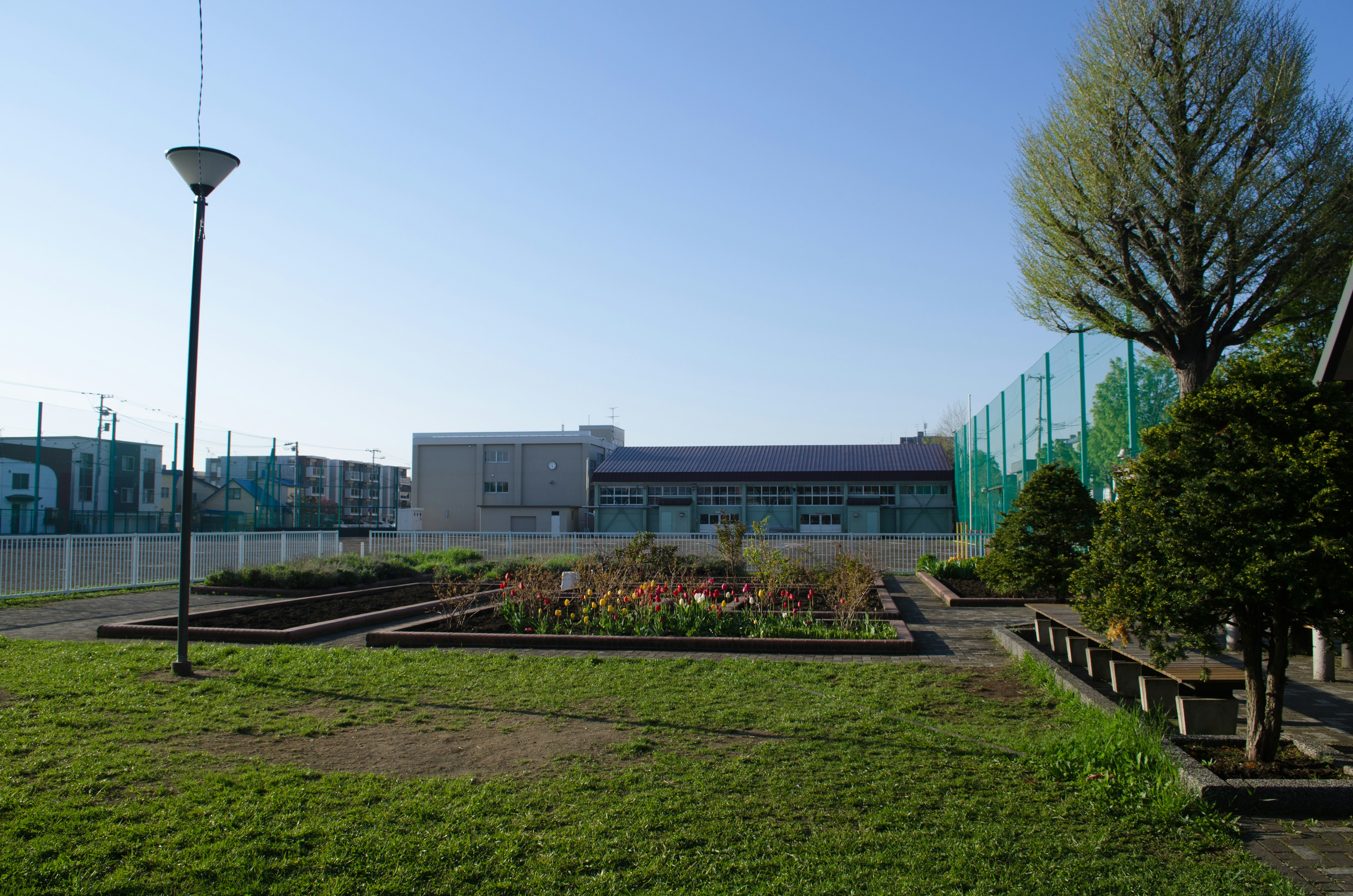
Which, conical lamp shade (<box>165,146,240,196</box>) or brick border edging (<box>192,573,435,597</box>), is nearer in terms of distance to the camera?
conical lamp shade (<box>165,146,240,196</box>)

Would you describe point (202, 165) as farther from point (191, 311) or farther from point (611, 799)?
point (611, 799)

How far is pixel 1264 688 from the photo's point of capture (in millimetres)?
4844

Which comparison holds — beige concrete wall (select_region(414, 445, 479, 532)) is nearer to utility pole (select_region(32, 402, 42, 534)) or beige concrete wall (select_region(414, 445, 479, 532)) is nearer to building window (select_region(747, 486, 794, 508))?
building window (select_region(747, 486, 794, 508))

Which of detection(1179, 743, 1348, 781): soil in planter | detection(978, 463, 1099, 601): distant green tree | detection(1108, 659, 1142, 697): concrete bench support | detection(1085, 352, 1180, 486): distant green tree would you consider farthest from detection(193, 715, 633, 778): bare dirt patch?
detection(1085, 352, 1180, 486): distant green tree

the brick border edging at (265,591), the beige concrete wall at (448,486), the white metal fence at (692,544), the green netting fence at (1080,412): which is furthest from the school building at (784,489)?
the brick border edging at (265,591)


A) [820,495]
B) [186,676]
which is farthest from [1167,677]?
[820,495]

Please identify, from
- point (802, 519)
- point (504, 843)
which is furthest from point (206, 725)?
point (802, 519)

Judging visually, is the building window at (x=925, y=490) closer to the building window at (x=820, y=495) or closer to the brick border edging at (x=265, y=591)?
the building window at (x=820, y=495)

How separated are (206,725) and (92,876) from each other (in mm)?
2577

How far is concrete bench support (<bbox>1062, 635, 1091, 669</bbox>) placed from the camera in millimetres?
7895

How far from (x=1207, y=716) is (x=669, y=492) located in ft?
124

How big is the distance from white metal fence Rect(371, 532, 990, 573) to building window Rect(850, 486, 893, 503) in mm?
15917

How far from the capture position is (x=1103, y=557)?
5105 mm

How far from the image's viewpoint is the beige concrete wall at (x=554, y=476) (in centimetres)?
4688
